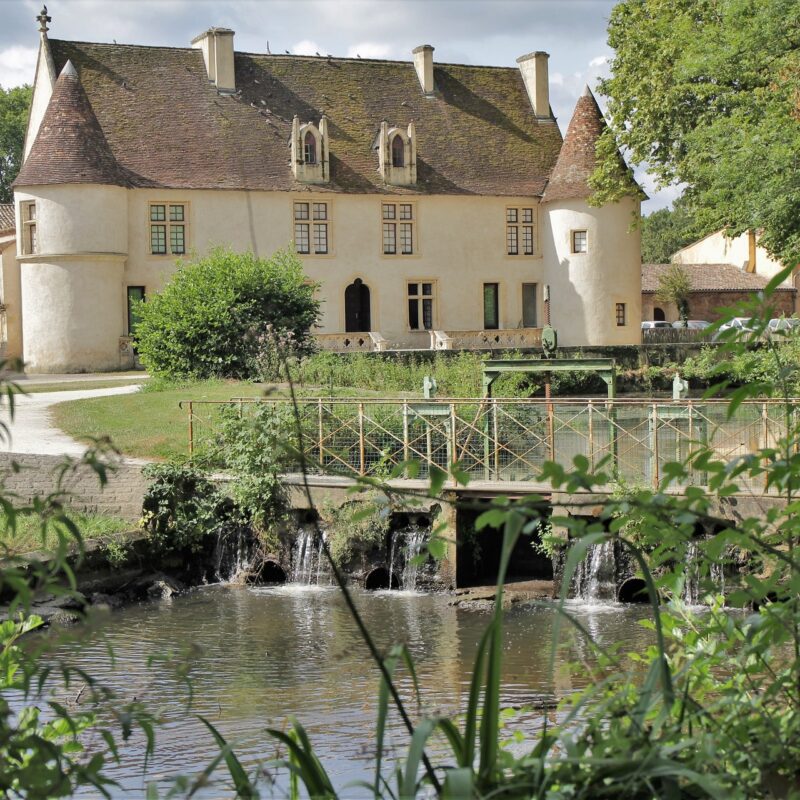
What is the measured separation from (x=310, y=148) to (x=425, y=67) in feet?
20.0

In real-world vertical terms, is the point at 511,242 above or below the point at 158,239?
above

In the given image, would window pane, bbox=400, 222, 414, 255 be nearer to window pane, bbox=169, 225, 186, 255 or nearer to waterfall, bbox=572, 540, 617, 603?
window pane, bbox=169, 225, 186, 255

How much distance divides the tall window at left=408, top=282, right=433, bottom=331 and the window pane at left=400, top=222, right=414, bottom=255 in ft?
3.77

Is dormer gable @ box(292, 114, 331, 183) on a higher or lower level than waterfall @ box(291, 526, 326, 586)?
higher

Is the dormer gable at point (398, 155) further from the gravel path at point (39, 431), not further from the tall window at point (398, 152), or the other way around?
the gravel path at point (39, 431)

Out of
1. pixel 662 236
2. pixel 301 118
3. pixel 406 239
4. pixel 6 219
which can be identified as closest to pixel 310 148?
pixel 301 118

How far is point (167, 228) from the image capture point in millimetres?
38656

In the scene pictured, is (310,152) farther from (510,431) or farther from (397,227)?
(510,431)

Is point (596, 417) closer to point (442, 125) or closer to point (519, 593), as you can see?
point (519, 593)

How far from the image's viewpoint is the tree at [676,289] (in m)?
60.4

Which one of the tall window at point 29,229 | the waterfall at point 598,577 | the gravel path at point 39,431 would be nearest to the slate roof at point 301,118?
the tall window at point 29,229

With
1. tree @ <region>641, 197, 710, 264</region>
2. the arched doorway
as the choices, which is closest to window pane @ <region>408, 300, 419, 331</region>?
the arched doorway

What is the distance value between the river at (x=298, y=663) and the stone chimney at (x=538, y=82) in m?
32.5

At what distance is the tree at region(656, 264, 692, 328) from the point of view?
60.4 meters
